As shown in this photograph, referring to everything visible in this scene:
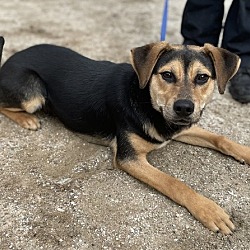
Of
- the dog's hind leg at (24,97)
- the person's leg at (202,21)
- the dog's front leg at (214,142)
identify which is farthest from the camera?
the person's leg at (202,21)

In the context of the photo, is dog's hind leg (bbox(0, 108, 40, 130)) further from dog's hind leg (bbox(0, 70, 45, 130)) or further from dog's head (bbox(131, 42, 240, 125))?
dog's head (bbox(131, 42, 240, 125))

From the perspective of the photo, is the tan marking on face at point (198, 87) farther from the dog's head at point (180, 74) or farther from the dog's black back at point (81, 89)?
the dog's black back at point (81, 89)

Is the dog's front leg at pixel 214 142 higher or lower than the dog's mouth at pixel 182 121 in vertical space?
lower

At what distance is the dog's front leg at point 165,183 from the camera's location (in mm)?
3320

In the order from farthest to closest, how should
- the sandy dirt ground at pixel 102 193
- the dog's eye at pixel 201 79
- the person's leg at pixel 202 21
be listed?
the person's leg at pixel 202 21, the dog's eye at pixel 201 79, the sandy dirt ground at pixel 102 193

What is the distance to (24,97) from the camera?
14.4ft

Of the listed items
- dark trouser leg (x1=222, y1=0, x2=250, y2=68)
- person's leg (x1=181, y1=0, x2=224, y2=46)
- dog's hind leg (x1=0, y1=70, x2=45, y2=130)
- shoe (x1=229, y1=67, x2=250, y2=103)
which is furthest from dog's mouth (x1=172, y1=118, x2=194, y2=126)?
person's leg (x1=181, y1=0, x2=224, y2=46)

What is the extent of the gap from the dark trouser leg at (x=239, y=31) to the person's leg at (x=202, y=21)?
0.17 m

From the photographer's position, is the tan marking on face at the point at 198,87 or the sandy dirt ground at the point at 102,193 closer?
the sandy dirt ground at the point at 102,193

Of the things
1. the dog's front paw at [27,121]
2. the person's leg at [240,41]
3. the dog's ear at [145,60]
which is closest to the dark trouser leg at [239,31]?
the person's leg at [240,41]

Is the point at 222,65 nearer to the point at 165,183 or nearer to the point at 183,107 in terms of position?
the point at 183,107

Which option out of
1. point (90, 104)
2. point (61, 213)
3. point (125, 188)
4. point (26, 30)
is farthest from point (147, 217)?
Answer: point (26, 30)

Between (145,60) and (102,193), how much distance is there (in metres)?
1.26

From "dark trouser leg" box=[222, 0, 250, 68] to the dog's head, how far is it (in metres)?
1.78
